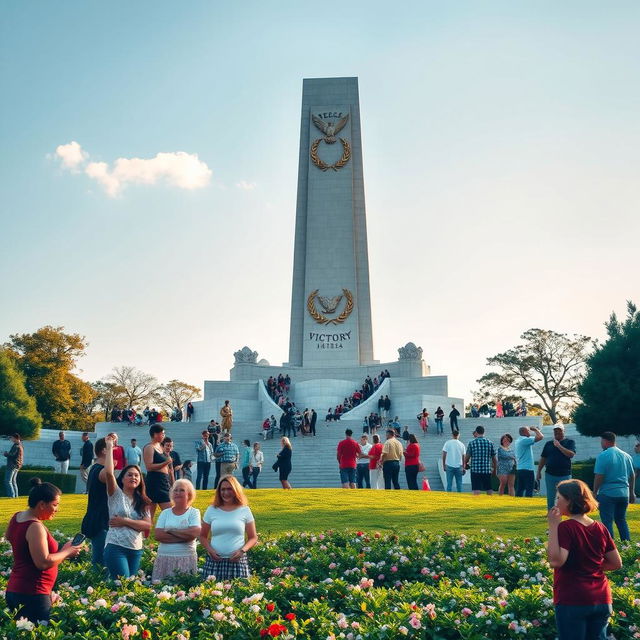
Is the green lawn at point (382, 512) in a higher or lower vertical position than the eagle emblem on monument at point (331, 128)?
lower

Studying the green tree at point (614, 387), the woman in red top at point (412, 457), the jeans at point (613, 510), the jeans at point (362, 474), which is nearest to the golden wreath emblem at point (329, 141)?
the green tree at point (614, 387)

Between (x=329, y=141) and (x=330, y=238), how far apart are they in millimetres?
5179

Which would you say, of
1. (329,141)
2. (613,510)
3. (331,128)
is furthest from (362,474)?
(331,128)

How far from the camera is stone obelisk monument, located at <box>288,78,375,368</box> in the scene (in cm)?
4019

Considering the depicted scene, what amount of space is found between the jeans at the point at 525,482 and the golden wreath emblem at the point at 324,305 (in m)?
25.5

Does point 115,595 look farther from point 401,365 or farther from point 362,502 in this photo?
point 401,365

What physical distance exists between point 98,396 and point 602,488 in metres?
49.0

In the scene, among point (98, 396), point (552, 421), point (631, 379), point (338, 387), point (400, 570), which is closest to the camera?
point (400, 570)

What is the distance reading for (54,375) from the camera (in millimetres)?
45531

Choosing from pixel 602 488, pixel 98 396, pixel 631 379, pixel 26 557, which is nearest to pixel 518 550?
pixel 602 488

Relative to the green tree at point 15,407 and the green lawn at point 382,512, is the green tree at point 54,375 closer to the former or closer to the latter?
the green tree at point 15,407

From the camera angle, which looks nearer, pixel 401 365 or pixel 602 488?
pixel 602 488

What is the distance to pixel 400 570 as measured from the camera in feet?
25.2

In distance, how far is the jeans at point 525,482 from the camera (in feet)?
47.9
